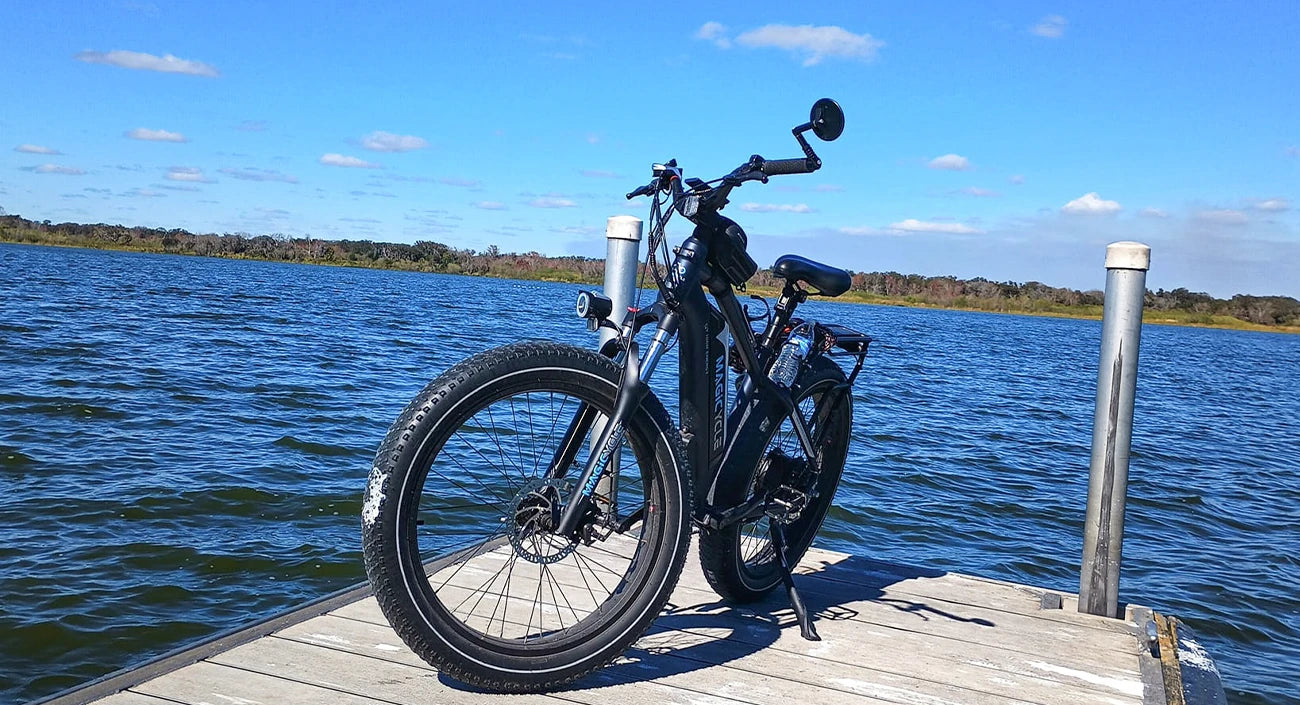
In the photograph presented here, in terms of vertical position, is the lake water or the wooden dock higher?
the wooden dock

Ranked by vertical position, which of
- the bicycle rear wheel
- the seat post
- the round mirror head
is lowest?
the bicycle rear wheel

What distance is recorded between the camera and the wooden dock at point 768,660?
103 inches

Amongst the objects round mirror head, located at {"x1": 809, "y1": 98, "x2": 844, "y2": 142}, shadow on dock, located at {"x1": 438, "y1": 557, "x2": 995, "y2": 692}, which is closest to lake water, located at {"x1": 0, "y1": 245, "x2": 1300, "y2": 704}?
shadow on dock, located at {"x1": 438, "y1": 557, "x2": 995, "y2": 692}

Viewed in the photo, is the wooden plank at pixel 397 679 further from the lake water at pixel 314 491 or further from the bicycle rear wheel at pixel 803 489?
the lake water at pixel 314 491

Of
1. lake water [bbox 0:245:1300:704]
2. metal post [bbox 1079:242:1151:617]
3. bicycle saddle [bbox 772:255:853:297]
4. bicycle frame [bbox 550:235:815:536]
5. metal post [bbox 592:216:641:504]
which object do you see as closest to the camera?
bicycle frame [bbox 550:235:815:536]

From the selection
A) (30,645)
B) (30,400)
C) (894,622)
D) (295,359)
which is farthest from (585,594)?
(295,359)

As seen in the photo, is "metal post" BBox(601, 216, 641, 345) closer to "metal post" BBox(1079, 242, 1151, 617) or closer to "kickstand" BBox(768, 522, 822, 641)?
"kickstand" BBox(768, 522, 822, 641)

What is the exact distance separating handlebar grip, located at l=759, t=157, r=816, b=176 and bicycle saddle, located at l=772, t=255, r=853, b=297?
0.55 m

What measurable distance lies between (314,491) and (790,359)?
18.4 feet

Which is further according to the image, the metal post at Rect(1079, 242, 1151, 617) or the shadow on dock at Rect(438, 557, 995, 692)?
the metal post at Rect(1079, 242, 1151, 617)

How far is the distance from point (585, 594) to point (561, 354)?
133cm

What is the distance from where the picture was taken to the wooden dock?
2625mm

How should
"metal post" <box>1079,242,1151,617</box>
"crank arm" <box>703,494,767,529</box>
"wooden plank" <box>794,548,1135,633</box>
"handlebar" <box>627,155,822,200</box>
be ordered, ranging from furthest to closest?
"wooden plank" <box>794,548,1135,633</box>
"metal post" <box>1079,242,1151,617</box>
"crank arm" <box>703,494,767,529</box>
"handlebar" <box>627,155,822,200</box>

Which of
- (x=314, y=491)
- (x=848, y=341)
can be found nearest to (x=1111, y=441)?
(x=848, y=341)
